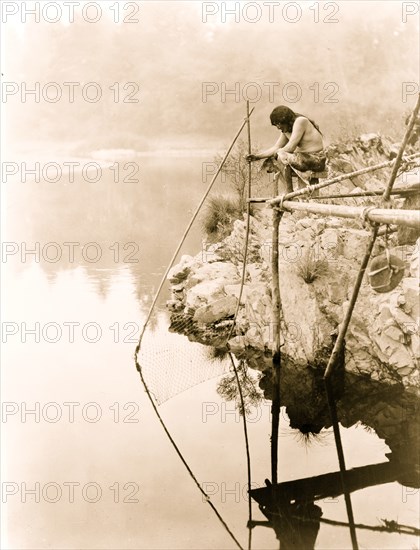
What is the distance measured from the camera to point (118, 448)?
646 centimetres

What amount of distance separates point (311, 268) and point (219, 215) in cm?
462

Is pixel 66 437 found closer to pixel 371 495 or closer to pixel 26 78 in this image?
pixel 371 495

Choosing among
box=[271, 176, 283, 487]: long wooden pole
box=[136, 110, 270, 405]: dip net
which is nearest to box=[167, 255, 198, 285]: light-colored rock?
box=[136, 110, 270, 405]: dip net

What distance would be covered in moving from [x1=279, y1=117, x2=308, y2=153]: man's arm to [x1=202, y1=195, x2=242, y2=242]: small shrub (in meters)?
4.92

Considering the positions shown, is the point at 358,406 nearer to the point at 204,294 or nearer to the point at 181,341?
the point at 181,341

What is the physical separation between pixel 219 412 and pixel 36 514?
2.52m

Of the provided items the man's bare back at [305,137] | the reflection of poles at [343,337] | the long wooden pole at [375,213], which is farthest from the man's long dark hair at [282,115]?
the reflection of poles at [343,337]

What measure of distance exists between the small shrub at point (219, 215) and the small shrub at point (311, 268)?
13.3 feet

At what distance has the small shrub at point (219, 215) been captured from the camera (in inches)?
489

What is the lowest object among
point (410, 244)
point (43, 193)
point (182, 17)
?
point (43, 193)

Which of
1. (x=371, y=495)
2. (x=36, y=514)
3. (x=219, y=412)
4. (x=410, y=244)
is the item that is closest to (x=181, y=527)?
(x=36, y=514)

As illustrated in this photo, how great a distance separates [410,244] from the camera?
25.4 feet

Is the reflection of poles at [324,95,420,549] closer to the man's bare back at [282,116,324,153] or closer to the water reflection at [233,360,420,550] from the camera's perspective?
the water reflection at [233,360,420,550]

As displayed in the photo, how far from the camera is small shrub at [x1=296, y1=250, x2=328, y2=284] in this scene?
827 cm
